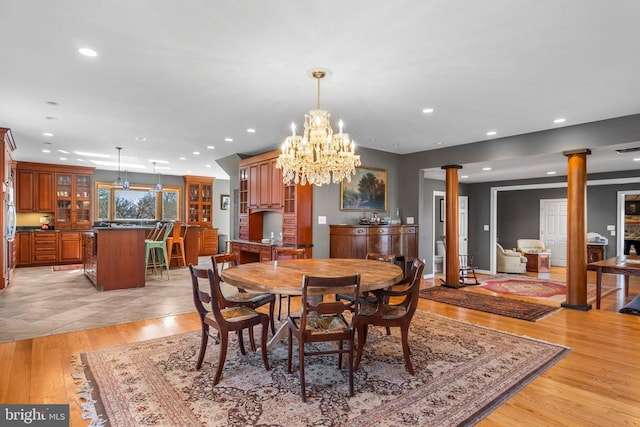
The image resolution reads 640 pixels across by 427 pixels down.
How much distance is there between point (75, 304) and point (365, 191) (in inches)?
188

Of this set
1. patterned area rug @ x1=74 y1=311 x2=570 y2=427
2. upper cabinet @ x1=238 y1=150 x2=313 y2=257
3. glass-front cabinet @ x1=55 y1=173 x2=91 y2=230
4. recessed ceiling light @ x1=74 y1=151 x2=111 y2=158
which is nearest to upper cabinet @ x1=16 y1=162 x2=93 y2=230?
glass-front cabinet @ x1=55 y1=173 x2=91 y2=230

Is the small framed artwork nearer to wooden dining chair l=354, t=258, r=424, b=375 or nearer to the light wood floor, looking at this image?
the light wood floor

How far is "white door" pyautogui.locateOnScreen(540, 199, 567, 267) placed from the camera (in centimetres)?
991

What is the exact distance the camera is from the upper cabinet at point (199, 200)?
432 inches

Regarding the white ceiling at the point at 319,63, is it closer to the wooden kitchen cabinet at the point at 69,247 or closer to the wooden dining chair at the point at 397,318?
the wooden dining chair at the point at 397,318

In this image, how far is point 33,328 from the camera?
3.79m

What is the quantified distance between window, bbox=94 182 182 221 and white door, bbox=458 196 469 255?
821 cm

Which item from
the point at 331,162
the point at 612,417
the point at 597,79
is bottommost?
the point at 612,417

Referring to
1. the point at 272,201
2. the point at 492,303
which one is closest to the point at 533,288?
the point at 492,303

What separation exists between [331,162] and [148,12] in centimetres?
184

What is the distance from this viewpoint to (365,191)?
6547mm

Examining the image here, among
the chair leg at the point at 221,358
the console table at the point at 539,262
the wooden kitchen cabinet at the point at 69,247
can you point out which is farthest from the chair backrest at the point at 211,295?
the console table at the point at 539,262

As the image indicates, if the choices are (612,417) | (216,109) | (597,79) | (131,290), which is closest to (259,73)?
(216,109)

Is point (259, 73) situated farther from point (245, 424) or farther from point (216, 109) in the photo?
point (245, 424)
